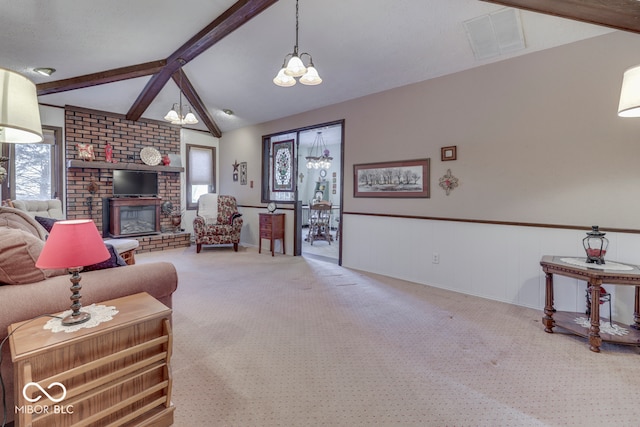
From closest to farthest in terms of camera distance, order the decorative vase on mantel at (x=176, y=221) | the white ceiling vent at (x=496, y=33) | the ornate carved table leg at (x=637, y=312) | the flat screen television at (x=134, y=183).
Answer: the ornate carved table leg at (x=637, y=312), the white ceiling vent at (x=496, y=33), the flat screen television at (x=134, y=183), the decorative vase on mantel at (x=176, y=221)

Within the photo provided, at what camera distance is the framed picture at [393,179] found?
387 centimetres

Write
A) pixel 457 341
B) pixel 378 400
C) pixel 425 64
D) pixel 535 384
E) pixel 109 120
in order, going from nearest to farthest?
1. pixel 378 400
2. pixel 535 384
3. pixel 457 341
4. pixel 425 64
5. pixel 109 120

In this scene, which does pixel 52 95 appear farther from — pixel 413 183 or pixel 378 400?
pixel 378 400

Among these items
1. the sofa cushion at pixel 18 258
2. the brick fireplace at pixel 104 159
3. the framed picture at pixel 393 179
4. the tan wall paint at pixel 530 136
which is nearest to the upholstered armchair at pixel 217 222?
the brick fireplace at pixel 104 159

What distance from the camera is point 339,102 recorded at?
4.73 metres

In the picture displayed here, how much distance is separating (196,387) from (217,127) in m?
5.98

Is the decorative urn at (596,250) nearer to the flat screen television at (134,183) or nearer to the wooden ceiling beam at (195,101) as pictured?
the wooden ceiling beam at (195,101)

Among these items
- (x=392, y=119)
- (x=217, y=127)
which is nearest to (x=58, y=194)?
(x=217, y=127)

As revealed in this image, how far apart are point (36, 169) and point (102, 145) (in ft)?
3.35

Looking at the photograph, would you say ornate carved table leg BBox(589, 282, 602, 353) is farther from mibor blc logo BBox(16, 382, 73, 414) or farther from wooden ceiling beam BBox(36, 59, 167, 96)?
wooden ceiling beam BBox(36, 59, 167, 96)

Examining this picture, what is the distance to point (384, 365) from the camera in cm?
201

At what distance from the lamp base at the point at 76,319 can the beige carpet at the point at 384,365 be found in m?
0.68

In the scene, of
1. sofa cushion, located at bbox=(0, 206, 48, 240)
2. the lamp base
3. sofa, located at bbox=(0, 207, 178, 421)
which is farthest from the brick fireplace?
the lamp base

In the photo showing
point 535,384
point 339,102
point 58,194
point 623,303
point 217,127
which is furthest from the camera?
point 217,127
